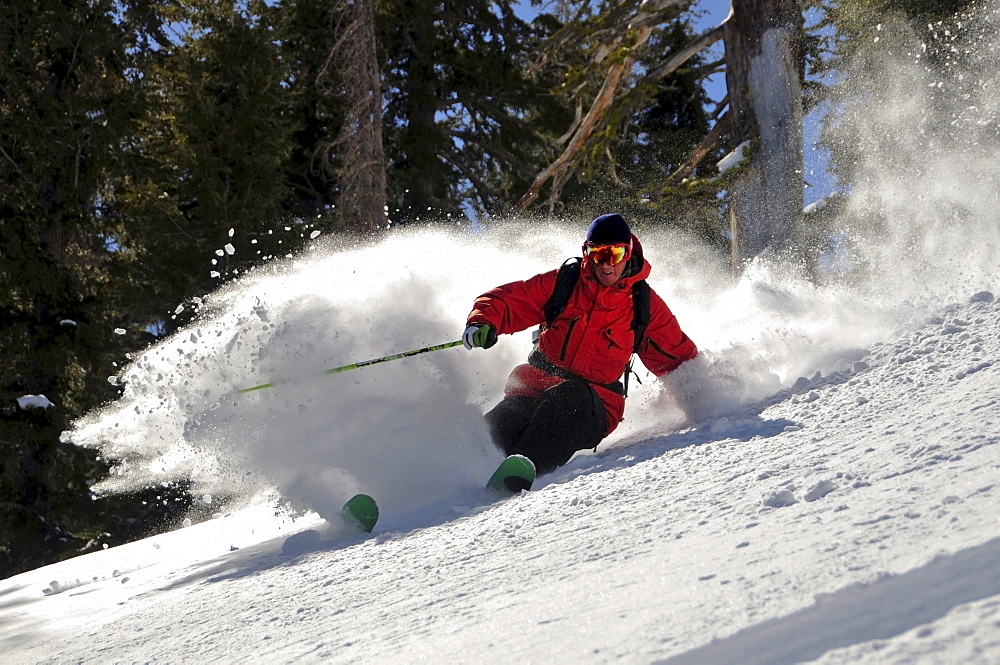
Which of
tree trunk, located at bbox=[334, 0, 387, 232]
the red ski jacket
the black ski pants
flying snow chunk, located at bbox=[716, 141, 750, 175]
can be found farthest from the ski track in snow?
tree trunk, located at bbox=[334, 0, 387, 232]

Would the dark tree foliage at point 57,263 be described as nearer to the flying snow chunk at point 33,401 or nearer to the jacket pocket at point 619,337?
the flying snow chunk at point 33,401

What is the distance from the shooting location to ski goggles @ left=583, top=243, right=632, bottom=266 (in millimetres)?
4594

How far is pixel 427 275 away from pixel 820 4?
24.5 feet

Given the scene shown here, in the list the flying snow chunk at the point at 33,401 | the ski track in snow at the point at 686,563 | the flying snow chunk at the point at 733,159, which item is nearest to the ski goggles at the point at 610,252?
the ski track in snow at the point at 686,563

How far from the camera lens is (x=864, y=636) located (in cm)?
146

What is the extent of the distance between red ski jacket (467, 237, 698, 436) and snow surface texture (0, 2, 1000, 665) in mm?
217

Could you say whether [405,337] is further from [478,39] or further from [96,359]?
[478,39]

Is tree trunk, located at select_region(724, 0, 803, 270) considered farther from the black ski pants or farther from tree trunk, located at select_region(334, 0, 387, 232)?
tree trunk, located at select_region(334, 0, 387, 232)

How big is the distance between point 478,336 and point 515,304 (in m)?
0.39

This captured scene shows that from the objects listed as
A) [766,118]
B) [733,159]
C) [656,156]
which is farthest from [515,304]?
[656,156]

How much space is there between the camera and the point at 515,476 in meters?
3.85

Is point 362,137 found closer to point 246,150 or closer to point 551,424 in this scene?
point 246,150

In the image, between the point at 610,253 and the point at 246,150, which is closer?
the point at 610,253

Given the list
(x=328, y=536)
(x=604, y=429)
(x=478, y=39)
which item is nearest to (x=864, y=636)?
(x=328, y=536)
